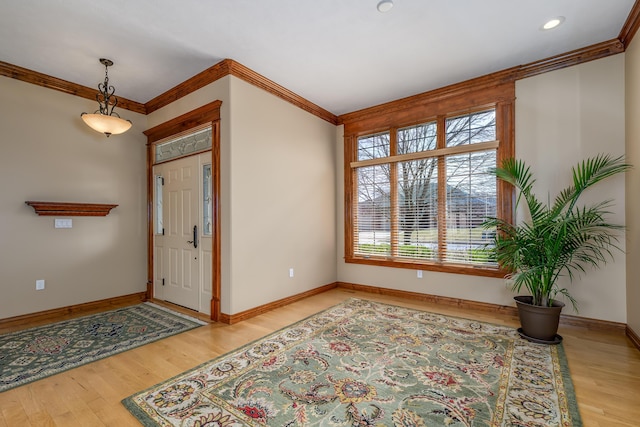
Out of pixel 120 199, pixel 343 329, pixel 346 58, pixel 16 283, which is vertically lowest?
pixel 343 329

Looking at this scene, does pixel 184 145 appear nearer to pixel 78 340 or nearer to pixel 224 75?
pixel 224 75

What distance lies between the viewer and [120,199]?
438 cm

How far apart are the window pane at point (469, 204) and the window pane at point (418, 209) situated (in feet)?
0.65

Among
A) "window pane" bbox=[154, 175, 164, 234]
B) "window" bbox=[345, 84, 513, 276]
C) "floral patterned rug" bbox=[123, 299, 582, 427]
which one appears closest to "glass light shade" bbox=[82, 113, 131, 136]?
"window pane" bbox=[154, 175, 164, 234]

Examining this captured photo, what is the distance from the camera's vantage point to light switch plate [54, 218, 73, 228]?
3.74 metres

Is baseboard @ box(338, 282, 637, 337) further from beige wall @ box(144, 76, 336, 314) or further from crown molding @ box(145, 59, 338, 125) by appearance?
crown molding @ box(145, 59, 338, 125)

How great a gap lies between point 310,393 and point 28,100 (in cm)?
464

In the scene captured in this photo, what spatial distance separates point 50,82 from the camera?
145 inches

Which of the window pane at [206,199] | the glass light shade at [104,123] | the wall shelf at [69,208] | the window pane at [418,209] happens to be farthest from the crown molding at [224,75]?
the window pane at [418,209]

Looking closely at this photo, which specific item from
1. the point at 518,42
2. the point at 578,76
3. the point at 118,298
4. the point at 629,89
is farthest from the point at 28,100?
the point at 629,89

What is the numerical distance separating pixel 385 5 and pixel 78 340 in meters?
4.33

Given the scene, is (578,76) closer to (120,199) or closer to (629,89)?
(629,89)

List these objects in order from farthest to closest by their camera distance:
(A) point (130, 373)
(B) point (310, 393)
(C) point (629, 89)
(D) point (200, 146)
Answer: (D) point (200, 146) < (C) point (629, 89) < (A) point (130, 373) < (B) point (310, 393)

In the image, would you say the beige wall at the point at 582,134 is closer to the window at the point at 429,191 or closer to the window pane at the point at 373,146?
the window at the point at 429,191
